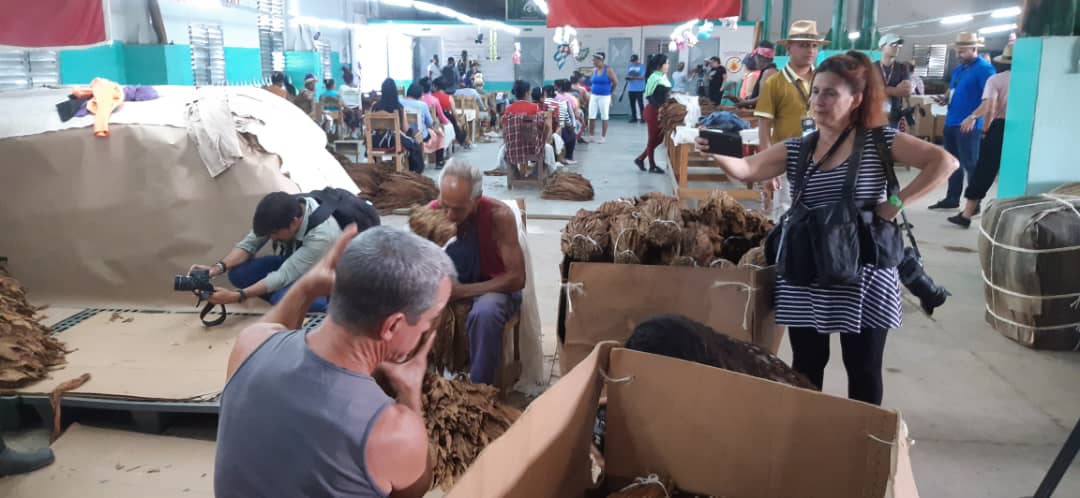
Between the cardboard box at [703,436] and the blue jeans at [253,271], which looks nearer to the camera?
the cardboard box at [703,436]

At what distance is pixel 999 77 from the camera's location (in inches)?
256

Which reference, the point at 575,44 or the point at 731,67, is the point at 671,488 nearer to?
the point at 731,67

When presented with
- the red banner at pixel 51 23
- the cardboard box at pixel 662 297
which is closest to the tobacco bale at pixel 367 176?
the red banner at pixel 51 23

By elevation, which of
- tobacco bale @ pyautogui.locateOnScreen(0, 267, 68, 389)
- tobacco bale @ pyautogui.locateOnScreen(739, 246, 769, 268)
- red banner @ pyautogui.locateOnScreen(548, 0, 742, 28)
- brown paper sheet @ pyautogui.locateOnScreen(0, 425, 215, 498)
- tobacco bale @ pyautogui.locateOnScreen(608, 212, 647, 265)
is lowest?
brown paper sheet @ pyautogui.locateOnScreen(0, 425, 215, 498)

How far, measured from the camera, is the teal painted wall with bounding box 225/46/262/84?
1498 cm

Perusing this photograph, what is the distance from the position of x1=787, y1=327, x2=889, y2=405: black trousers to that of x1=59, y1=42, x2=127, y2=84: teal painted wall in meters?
10.4

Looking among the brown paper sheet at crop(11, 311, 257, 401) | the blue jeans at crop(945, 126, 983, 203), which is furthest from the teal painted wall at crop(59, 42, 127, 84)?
the blue jeans at crop(945, 126, 983, 203)

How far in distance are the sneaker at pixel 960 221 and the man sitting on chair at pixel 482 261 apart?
5399 millimetres

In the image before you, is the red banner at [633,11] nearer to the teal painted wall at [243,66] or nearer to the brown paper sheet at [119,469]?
the brown paper sheet at [119,469]

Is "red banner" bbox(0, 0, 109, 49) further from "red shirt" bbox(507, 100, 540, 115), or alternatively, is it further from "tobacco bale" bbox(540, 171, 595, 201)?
"tobacco bale" bbox(540, 171, 595, 201)

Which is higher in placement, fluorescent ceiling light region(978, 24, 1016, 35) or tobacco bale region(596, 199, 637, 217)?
fluorescent ceiling light region(978, 24, 1016, 35)

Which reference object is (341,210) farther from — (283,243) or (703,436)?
(703,436)

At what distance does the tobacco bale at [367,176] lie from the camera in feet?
26.4

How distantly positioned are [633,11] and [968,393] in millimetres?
2446
